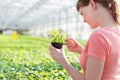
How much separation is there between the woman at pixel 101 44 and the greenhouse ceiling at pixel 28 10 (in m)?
14.4

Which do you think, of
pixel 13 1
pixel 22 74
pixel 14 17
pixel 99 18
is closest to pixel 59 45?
pixel 99 18

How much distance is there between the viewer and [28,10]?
31.5 meters

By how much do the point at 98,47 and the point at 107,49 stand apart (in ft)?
0.21

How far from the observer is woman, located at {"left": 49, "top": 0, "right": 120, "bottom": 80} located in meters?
2.47

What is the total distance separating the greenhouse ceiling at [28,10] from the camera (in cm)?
2628

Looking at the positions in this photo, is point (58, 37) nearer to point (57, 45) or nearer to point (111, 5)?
point (57, 45)

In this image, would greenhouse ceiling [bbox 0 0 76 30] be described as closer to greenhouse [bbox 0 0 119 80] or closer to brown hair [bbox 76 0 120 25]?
greenhouse [bbox 0 0 119 80]

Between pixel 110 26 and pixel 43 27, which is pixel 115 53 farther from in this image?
pixel 43 27

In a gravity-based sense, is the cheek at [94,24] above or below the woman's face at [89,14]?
below

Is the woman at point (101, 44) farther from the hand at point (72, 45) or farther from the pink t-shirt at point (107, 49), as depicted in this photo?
the hand at point (72, 45)

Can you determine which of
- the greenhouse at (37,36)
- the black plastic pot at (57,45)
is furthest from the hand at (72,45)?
the black plastic pot at (57,45)

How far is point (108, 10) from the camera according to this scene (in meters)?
2.54

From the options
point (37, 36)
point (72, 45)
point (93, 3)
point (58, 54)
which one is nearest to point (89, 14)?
point (93, 3)

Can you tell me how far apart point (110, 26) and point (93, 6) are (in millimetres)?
177
